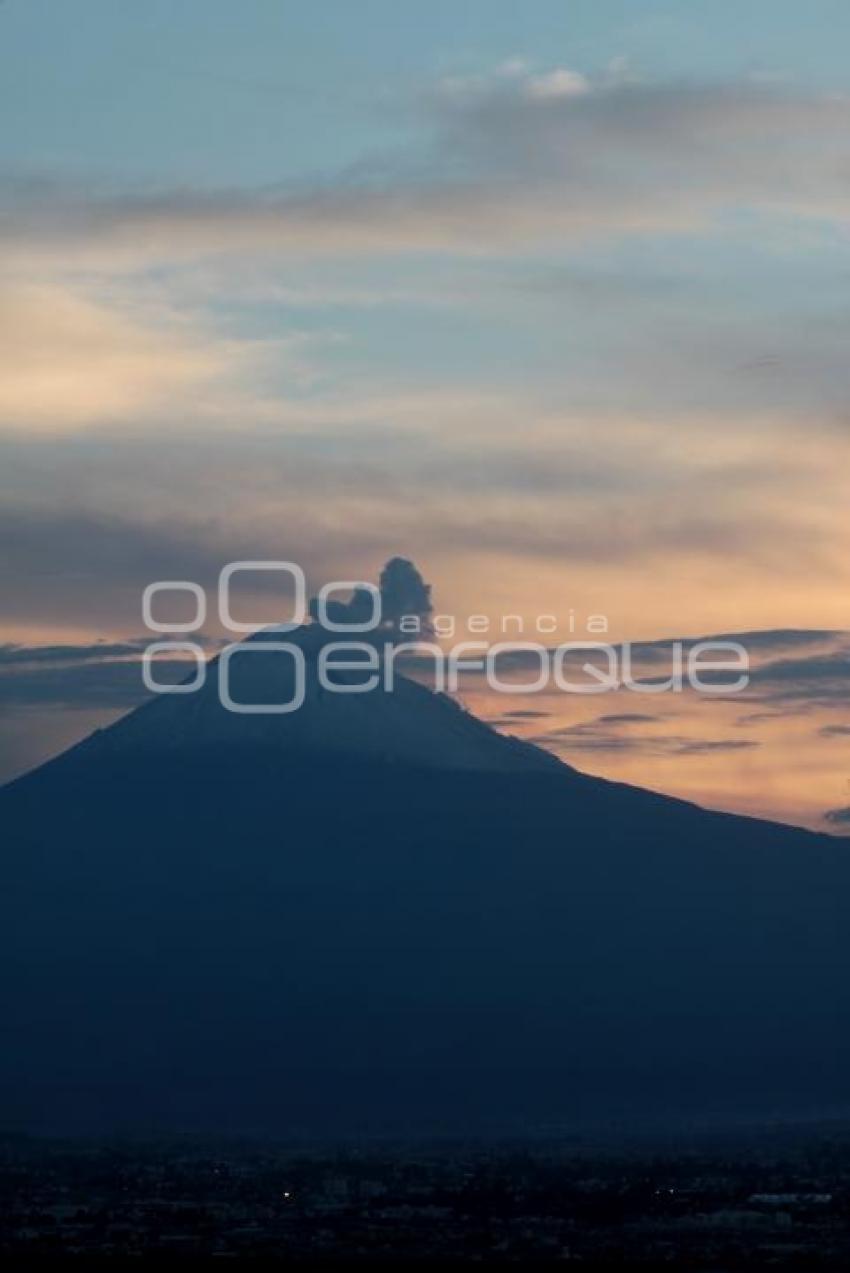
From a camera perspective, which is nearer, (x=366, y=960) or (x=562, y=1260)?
(x=562, y=1260)

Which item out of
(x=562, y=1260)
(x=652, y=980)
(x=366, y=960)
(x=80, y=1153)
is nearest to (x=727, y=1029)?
(x=652, y=980)

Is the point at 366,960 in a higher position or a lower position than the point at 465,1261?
higher

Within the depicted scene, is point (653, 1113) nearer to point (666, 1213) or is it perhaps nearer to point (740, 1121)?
point (740, 1121)

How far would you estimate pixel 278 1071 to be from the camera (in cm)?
17000

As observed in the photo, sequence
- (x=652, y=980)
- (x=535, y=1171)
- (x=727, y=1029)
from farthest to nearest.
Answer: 1. (x=652, y=980)
2. (x=727, y=1029)
3. (x=535, y=1171)

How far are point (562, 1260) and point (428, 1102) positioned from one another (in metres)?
92.9

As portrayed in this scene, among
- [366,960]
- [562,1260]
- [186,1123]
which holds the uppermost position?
[366,960]

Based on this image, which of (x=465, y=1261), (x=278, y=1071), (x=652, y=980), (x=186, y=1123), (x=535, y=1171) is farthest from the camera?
(x=652, y=980)

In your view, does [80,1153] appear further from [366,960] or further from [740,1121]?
[366,960]

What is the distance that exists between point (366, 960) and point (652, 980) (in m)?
16.9

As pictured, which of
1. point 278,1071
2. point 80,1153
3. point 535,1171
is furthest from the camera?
point 278,1071

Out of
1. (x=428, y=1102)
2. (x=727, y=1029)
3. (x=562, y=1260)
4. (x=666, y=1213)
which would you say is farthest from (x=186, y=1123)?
(x=562, y=1260)

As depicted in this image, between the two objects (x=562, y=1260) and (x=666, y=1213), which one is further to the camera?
(x=666, y=1213)

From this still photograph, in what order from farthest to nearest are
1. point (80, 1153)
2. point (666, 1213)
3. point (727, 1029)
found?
point (727, 1029) → point (80, 1153) → point (666, 1213)
